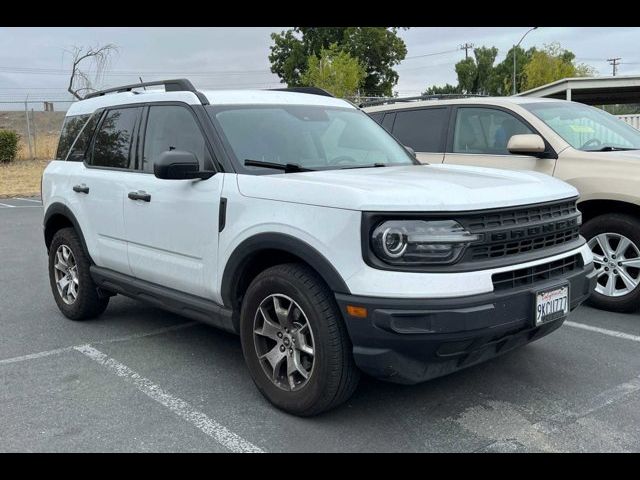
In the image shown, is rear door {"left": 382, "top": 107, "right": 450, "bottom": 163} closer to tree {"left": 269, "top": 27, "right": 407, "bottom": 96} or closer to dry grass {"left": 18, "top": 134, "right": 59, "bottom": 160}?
dry grass {"left": 18, "top": 134, "right": 59, "bottom": 160}

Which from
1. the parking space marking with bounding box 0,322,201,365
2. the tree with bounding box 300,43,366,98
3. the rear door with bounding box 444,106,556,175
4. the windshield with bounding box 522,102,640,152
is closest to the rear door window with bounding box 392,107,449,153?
the rear door with bounding box 444,106,556,175

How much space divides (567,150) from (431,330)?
3.49m

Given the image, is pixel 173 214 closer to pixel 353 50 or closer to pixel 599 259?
pixel 599 259

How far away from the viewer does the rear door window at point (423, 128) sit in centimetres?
676

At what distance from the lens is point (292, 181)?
3441 millimetres

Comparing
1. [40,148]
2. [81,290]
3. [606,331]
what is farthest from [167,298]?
[40,148]

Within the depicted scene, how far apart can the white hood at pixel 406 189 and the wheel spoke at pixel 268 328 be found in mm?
680

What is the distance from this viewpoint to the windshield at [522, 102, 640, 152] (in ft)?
19.4

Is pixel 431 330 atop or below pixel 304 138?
below

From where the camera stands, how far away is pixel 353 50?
52.8m

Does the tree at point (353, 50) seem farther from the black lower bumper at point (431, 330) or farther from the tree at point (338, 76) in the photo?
the black lower bumper at point (431, 330)

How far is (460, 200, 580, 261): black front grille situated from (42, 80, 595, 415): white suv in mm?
11

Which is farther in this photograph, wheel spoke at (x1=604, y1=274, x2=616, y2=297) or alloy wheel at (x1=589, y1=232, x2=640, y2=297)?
wheel spoke at (x1=604, y1=274, x2=616, y2=297)
